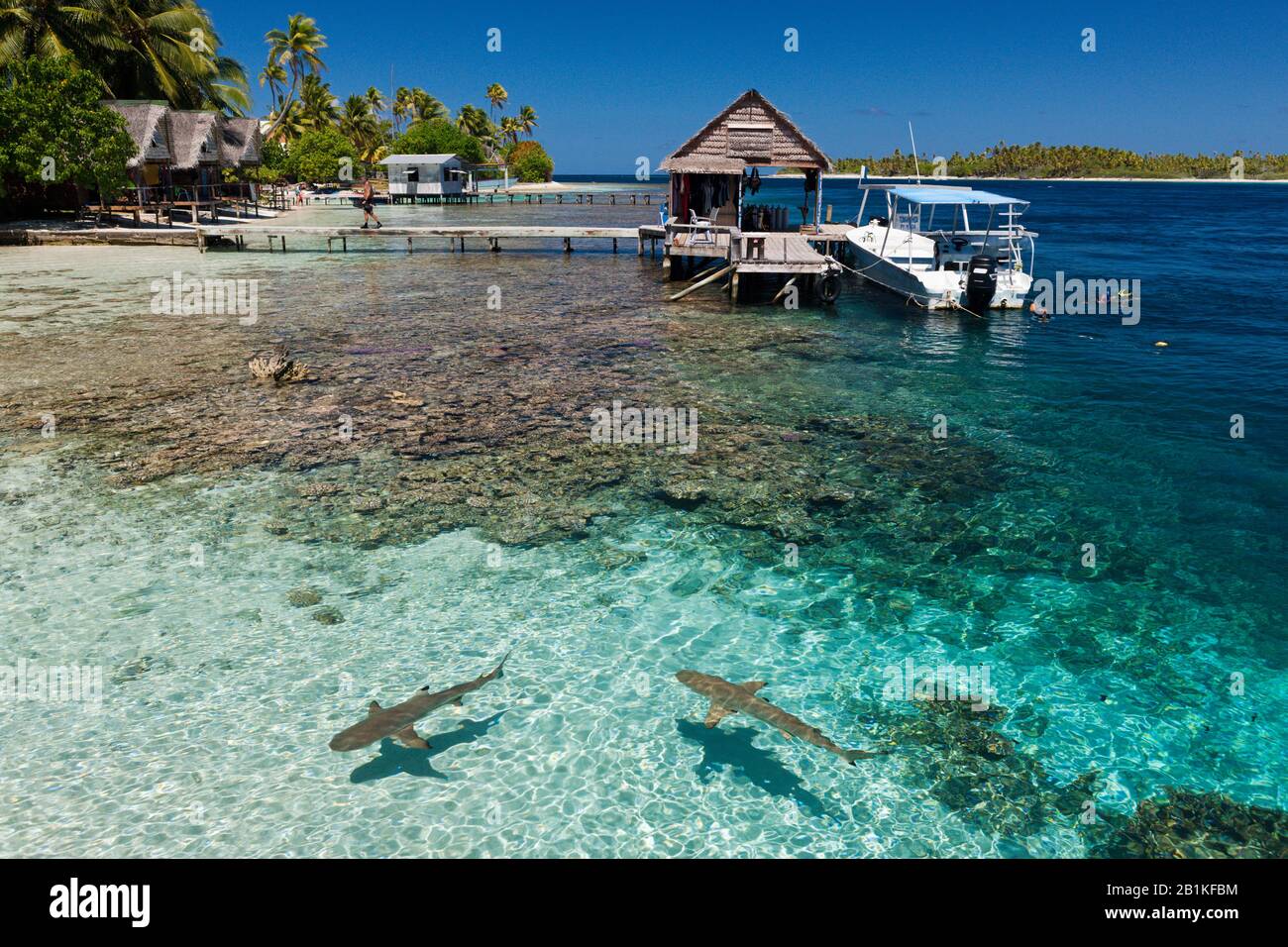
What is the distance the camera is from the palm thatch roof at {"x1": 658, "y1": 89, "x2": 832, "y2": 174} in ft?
97.0

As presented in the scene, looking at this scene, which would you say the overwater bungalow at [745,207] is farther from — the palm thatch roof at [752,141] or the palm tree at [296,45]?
the palm tree at [296,45]

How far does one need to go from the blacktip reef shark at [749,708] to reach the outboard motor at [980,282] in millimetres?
21537

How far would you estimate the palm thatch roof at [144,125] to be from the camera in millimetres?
44062

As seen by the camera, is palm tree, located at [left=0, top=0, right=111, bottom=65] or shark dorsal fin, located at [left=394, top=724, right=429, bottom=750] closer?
shark dorsal fin, located at [left=394, top=724, right=429, bottom=750]

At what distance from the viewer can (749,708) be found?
6.77m

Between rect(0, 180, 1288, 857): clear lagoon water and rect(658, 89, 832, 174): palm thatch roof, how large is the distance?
17.0 meters

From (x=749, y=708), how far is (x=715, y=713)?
0.29 m

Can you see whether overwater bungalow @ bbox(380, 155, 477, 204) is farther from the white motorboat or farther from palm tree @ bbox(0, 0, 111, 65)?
the white motorboat

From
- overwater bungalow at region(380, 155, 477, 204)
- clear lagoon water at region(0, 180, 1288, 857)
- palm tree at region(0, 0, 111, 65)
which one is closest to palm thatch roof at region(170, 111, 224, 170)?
palm tree at region(0, 0, 111, 65)

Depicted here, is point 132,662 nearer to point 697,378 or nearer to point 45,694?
point 45,694

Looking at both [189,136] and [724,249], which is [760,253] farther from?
[189,136]

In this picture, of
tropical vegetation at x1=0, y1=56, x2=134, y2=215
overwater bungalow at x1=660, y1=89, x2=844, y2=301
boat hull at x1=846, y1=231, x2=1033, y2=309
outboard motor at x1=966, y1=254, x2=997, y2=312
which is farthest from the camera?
tropical vegetation at x1=0, y1=56, x2=134, y2=215
